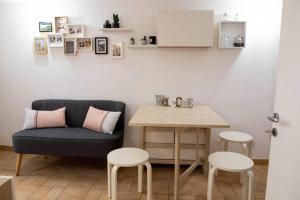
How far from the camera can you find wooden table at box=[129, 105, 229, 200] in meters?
2.19

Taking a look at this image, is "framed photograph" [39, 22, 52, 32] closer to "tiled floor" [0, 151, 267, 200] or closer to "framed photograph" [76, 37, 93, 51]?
"framed photograph" [76, 37, 93, 51]

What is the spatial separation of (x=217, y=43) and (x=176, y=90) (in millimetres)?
818

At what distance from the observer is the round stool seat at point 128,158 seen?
2.04 m

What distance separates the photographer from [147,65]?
3.33 m

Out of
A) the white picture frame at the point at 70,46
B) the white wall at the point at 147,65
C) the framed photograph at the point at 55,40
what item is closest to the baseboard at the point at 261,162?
the white wall at the point at 147,65

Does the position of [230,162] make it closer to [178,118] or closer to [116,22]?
[178,118]

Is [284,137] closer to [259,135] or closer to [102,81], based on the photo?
[259,135]

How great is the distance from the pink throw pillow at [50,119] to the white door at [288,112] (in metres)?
2.59

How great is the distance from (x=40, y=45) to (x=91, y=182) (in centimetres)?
205

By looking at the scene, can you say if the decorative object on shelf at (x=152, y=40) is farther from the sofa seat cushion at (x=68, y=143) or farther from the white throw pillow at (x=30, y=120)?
the white throw pillow at (x=30, y=120)

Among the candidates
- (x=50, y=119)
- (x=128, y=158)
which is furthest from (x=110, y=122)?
(x=128, y=158)

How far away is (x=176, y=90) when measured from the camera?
131 inches

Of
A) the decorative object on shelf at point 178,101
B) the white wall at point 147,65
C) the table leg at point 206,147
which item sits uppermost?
the white wall at point 147,65

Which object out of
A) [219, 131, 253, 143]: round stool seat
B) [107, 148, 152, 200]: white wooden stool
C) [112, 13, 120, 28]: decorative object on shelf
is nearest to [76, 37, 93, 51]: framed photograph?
[112, 13, 120, 28]: decorative object on shelf
